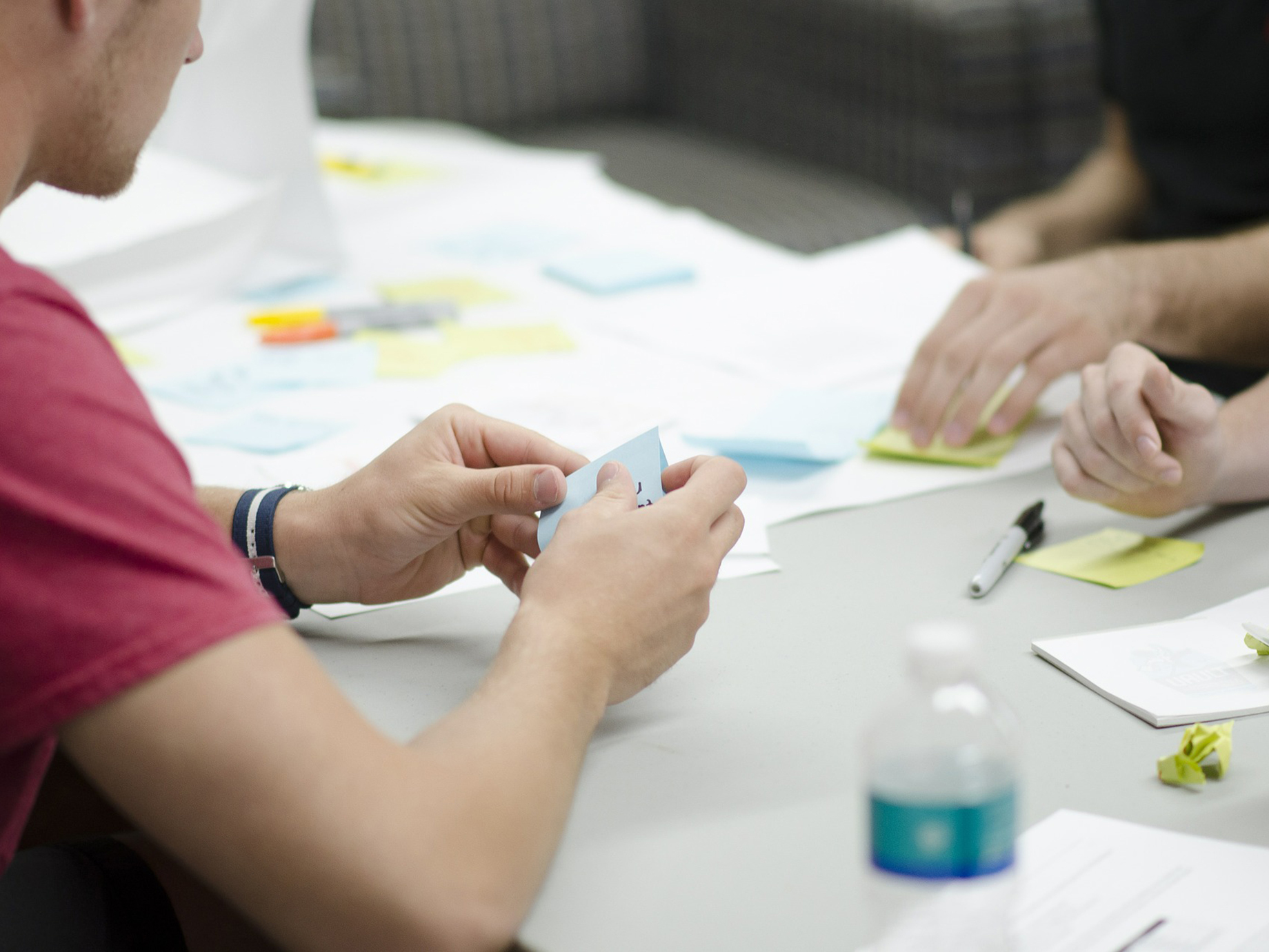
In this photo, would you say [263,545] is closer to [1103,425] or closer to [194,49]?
[194,49]

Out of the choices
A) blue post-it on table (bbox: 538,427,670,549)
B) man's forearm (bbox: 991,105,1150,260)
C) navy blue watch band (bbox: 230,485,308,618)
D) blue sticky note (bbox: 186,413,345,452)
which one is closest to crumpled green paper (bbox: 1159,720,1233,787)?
blue post-it on table (bbox: 538,427,670,549)

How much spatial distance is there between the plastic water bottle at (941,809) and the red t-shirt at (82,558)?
290mm

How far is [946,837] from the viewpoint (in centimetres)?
51

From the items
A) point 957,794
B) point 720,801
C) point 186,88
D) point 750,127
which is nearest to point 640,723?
point 720,801

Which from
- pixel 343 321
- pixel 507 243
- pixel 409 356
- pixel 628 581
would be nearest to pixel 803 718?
pixel 628 581

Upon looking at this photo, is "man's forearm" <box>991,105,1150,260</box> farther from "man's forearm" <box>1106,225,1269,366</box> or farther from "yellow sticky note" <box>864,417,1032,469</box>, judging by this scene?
"yellow sticky note" <box>864,417,1032,469</box>

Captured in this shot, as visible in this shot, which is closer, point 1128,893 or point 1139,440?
point 1128,893

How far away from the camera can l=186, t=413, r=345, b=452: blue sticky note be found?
122cm

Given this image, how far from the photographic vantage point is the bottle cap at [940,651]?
499 millimetres

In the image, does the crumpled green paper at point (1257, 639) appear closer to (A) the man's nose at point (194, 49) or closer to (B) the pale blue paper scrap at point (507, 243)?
(A) the man's nose at point (194, 49)

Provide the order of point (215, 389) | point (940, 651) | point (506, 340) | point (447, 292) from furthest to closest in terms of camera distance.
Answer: point (447, 292), point (506, 340), point (215, 389), point (940, 651)

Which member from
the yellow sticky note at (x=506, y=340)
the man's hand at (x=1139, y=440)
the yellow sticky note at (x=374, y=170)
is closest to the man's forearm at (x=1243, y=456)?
the man's hand at (x=1139, y=440)

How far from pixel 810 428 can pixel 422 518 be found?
0.46 meters

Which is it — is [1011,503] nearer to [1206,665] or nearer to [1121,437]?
[1121,437]
